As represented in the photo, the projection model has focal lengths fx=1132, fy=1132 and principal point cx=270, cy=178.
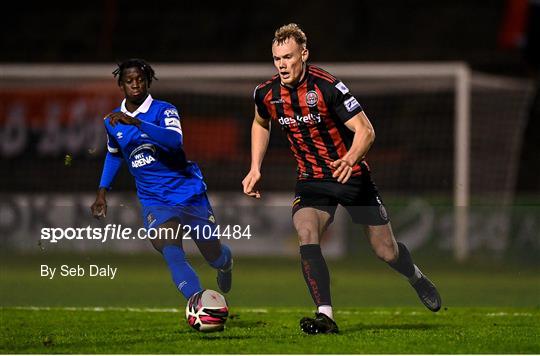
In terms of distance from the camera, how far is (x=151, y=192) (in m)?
7.40

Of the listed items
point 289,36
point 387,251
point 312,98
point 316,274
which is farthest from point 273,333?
point 289,36

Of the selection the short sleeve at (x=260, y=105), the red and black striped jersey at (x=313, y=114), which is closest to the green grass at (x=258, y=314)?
the red and black striped jersey at (x=313, y=114)

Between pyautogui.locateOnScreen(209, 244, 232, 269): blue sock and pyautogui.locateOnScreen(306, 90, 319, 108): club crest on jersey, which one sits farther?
pyautogui.locateOnScreen(209, 244, 232, 269): blue sock

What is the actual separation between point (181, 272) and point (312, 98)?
4.43ft

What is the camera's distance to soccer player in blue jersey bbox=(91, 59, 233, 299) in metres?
7.18

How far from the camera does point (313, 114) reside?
705cm

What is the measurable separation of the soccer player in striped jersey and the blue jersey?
0.54 m

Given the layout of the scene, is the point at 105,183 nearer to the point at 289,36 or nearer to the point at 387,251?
the point at 289,36

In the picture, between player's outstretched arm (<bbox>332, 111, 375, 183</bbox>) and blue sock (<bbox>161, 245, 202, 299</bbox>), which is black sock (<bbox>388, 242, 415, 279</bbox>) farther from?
blue sock (<bbox>161, 245, 202, 299</bbox>)

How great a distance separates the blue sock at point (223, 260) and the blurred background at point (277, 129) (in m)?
3.80

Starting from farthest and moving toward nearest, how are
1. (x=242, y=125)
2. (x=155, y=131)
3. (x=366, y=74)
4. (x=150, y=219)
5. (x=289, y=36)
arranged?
(x=242, y=125) → (x=366, y=74) → (x=150, y=219) → (x=155, y=131) → (x=289, y=36)

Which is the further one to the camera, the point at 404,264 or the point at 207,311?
the point at 404,264

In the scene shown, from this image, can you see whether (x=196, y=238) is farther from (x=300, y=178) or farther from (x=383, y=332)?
(x=383, y=332)

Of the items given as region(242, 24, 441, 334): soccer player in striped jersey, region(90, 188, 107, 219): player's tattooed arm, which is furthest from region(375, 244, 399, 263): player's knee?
region(90, 188, 107, 219): player's tattooed arm
